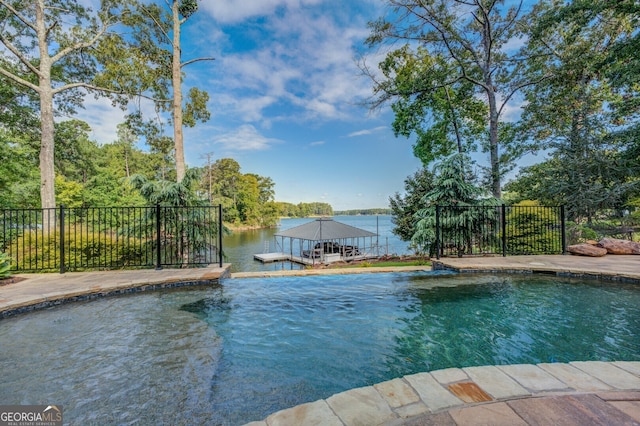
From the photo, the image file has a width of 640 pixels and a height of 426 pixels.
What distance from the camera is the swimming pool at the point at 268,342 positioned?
2002 millimetres

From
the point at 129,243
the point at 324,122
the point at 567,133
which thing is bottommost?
the point at 129,243

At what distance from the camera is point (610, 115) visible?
10.3m

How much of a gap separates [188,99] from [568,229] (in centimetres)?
1542

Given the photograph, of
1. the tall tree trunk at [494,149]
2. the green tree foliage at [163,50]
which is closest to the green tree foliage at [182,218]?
the green tree foliage at [163,50]

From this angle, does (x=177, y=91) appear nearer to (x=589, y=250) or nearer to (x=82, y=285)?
(x=82, y=285)

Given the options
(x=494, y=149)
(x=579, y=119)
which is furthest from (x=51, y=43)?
(x=579, y=119)

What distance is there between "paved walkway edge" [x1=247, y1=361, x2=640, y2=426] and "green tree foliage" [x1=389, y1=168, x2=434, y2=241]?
10.8 metres

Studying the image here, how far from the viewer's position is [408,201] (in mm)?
13109

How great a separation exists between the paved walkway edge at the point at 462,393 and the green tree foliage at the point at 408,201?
10.8 meters

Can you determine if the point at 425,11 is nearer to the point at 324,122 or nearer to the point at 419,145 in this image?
the point at 419,145

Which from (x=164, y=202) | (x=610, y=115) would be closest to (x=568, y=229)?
(x=610, y=115)

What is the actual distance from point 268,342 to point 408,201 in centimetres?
1151

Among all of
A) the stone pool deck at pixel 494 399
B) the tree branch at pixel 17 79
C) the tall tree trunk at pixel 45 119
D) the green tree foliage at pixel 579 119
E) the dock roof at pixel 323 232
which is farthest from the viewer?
the dock roof at pixel 323 232

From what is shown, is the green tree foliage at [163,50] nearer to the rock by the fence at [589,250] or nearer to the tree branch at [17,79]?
the tree branch at [17,79]
